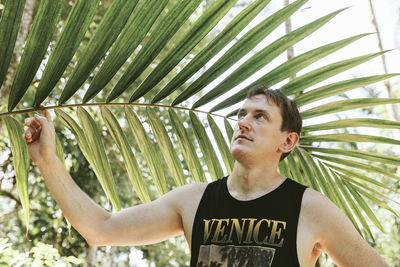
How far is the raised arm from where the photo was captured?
4.20 feet

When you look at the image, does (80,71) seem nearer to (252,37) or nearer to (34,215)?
(252,37)

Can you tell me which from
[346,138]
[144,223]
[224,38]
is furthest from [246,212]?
[346,138]

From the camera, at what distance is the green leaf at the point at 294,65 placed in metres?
1.46

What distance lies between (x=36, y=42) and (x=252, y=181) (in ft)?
2.25

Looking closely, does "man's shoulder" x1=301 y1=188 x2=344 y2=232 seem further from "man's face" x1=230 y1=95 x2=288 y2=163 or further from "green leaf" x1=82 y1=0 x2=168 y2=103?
"green leaf" x1=82 y1=0 x2=168 y2=103

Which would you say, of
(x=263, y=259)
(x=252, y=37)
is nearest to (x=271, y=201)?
(x=263, y=259)

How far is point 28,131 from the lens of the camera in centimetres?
127

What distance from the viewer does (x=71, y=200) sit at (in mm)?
1293

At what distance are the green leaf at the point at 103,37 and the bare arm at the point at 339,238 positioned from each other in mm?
691

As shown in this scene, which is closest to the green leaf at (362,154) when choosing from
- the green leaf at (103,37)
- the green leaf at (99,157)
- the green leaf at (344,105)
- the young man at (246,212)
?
the green leaf at (344,105)

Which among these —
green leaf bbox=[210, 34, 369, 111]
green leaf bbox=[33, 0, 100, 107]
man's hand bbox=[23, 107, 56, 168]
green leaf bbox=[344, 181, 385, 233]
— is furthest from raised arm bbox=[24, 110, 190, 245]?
green leaf bbox=[344, 181, 385, 233]

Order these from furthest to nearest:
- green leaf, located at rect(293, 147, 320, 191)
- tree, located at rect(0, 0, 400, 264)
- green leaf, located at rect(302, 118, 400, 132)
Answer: green leaf, located at rect(293, 147, 320, 191) → green leaf, located at rect(302, 118, 400, 132) → tree, located at rect(0, 0, 400, 264)

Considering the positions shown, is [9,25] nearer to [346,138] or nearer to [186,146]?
[186,146]

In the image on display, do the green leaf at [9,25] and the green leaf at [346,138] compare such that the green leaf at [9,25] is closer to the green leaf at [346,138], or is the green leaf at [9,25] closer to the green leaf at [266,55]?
the green leaf at [266,55]
